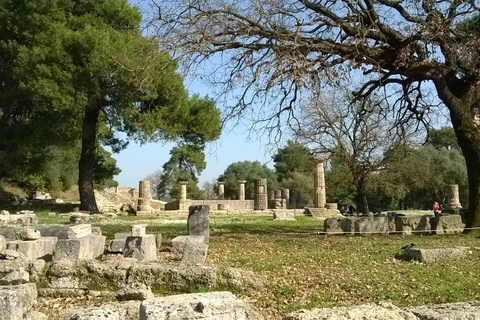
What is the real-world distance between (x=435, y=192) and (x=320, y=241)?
34.8 meters

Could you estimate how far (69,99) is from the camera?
69.6 ft

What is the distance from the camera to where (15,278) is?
600 centimetres

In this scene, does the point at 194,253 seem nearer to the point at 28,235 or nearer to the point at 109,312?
the point at 28,235

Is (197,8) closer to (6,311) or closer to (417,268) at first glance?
(417,268)

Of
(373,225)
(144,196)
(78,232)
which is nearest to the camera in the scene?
(78,232)

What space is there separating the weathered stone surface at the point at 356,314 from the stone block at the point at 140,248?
17.7 feet

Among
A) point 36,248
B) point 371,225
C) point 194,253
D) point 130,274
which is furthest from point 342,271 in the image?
point 371,225

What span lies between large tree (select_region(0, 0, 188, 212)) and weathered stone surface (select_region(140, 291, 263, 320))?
16.7 metres

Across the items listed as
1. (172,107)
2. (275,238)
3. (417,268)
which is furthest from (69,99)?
(417,268)

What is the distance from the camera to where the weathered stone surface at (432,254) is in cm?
873

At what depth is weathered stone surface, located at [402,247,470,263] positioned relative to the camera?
28.6 ft

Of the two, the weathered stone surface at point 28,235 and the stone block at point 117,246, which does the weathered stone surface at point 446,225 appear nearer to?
the stone block at point 117,246

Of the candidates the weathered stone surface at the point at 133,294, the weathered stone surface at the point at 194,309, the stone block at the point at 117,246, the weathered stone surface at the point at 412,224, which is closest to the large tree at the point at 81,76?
the stone block at the point at 117,246

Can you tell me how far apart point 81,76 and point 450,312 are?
20616 mm
